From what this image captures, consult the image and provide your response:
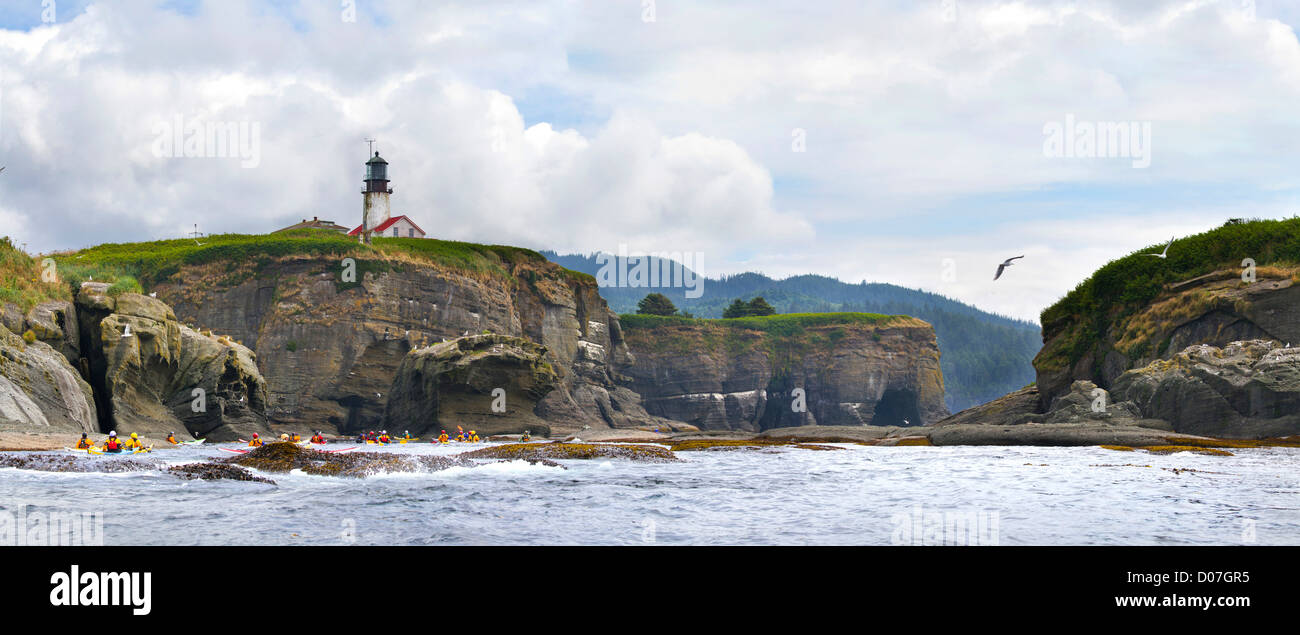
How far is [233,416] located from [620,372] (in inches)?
→ 2190

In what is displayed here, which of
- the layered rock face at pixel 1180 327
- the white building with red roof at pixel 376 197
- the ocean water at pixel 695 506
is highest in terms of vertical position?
the white building with red roof at pixel 376 197

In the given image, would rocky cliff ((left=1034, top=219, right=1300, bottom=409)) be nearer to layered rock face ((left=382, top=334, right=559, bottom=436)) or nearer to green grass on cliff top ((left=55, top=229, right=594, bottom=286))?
layered rock face ((left=382, top=334, right=559, bottom=436))

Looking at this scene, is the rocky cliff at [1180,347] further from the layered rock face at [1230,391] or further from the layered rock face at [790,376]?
the layered rock face at [790,376]

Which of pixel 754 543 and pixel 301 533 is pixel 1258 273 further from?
pixel 301 533

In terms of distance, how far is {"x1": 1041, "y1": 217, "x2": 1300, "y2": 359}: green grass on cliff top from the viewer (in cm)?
5059

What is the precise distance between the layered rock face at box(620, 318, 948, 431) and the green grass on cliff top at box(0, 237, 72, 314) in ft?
231

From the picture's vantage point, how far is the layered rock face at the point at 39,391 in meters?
33.0

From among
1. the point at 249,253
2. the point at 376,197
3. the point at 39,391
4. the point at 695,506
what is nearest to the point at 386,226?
the point at 376,197

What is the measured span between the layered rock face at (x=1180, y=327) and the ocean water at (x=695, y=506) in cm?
1945

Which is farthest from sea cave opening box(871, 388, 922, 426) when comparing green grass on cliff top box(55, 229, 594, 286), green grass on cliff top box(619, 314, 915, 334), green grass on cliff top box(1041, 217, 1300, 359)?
green grass on cliff top box(55, 229, 594, 286)

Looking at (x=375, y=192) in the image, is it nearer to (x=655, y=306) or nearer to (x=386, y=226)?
(x=386, y=226)

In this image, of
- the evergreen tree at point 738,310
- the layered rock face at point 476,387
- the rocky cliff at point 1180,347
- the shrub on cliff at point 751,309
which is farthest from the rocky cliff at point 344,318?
the evergreen tree at point 738,310

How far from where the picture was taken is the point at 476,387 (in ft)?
206
